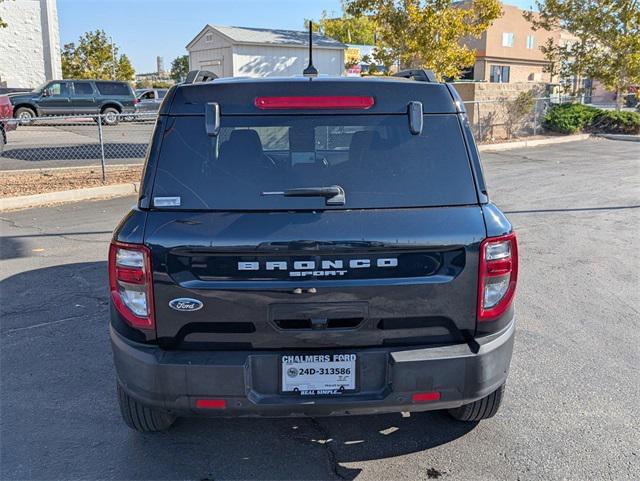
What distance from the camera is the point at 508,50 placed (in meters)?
54.5

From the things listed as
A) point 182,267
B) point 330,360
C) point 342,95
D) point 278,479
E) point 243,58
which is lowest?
point 278,479

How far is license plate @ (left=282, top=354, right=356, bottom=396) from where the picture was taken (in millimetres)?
2711

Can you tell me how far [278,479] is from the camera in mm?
2996

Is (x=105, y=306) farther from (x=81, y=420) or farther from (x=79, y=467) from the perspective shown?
(x=79, y=467)

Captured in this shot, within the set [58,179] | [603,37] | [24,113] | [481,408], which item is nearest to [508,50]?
[603,37]

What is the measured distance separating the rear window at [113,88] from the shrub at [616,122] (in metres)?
20.6

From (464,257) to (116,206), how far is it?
8601mm

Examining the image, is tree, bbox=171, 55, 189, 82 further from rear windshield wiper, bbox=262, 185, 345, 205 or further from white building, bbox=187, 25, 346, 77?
rear windshield wiper, bbox=262, 185, 345, 205

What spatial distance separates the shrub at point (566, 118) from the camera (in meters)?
22.5

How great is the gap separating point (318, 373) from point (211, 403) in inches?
20.2

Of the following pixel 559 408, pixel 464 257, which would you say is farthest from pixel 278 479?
pixel 559 408

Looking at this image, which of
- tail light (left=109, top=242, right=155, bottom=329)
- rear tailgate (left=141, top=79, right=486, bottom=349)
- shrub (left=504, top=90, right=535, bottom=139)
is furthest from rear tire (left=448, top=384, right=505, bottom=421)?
shrub (left=504, top=90, right=535, bottom=139)

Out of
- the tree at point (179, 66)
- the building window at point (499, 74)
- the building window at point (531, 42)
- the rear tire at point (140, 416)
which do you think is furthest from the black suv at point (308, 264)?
the tree at point (179, 66)

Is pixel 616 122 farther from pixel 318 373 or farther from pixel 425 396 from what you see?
pixel 318 373
